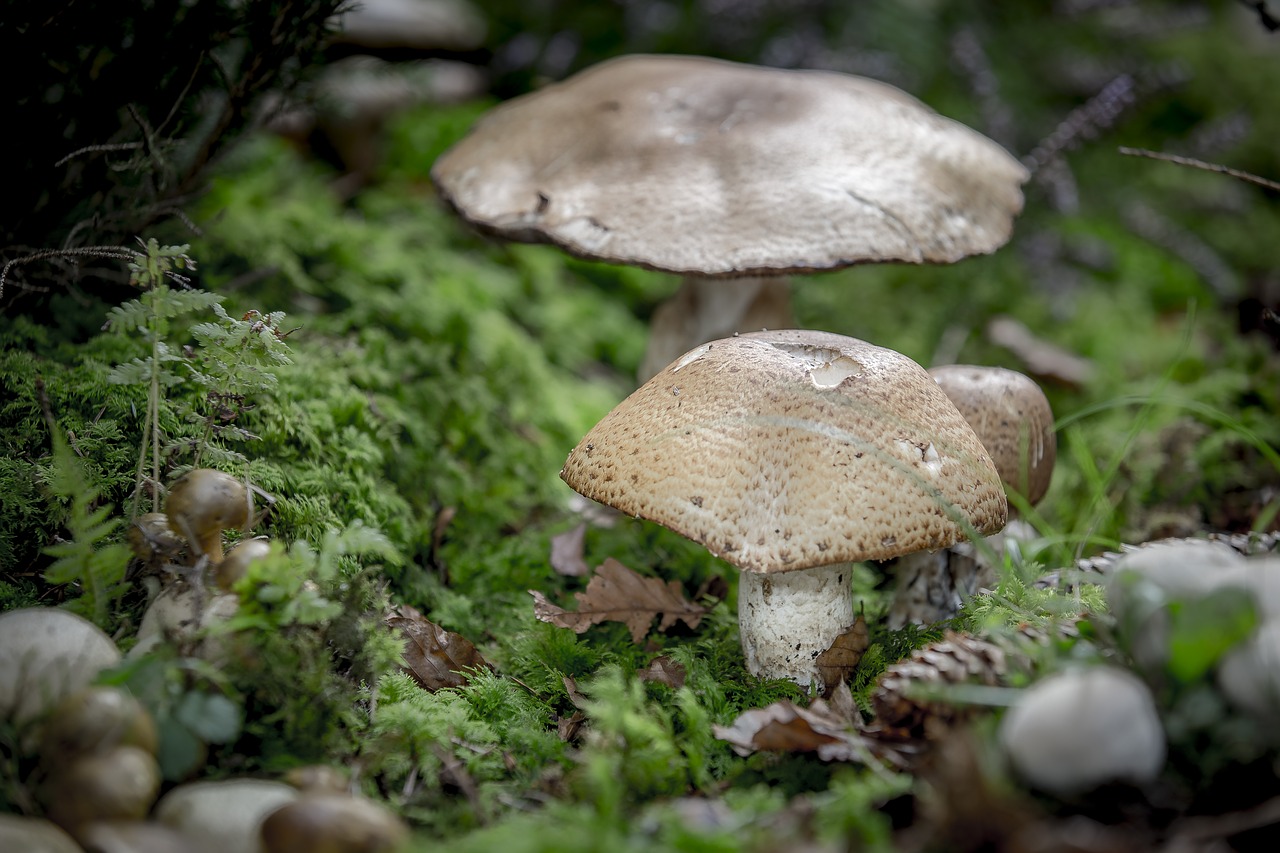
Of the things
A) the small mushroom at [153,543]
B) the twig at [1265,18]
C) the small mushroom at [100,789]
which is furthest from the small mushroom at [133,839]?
the twig at [1265,18]

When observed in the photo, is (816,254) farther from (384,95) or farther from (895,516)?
(384,95)

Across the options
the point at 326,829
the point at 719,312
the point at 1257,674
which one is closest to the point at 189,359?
the point at 326,829

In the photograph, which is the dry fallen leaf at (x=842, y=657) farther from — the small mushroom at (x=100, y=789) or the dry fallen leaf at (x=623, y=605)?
the small mushroom at (x=100, y=789)

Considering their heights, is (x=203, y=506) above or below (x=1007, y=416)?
above

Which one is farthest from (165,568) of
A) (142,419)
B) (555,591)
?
(555,591)

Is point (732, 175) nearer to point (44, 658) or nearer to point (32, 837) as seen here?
point (44, 658)

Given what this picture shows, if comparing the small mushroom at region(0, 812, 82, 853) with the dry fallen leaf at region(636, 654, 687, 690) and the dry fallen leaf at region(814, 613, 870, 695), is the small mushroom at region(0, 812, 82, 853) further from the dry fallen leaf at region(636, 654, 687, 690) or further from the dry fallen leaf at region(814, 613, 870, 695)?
→ the dry fallen leaf at region(814, 613, 870, 695)
